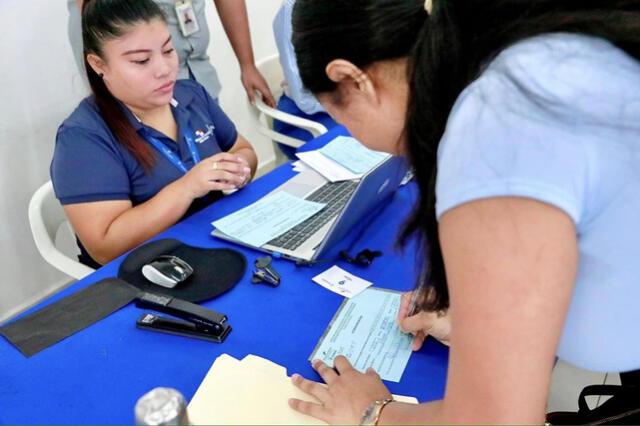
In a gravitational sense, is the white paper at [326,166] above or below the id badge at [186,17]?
below

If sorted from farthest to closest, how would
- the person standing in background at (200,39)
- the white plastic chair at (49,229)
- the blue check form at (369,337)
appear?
the person standing in background at (200,39) → the white plastic chair at (49,229) → the blue check form at (369,337)

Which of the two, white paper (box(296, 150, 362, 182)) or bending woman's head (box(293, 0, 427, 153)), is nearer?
bending woman's head (box(293, 0, 427, 153))

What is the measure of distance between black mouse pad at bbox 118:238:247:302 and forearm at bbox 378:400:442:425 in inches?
18.4

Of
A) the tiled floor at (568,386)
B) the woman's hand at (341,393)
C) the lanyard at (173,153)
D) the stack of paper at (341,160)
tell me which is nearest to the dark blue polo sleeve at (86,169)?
the lanyard at (173,153)

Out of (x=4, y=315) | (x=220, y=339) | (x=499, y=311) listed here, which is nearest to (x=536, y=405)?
(x=499, y=311)

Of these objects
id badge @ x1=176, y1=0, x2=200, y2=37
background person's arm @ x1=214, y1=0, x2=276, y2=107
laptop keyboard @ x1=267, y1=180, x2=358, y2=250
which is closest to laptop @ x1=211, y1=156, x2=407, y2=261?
laptop keyboard @ x1=267, y1=180, x2=358, y2=250

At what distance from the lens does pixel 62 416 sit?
2.85 ft

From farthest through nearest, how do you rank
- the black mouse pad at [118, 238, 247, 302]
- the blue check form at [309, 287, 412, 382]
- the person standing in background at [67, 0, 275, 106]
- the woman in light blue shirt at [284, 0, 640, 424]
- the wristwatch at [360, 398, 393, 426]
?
the person standing in background at [67, 0, 275, 106]
the black mouse pad at [118, 238, 247, 302]
the blue check form at [309, 287, 412, 382]
the wristwatch at [360, 398, 393, 426]
the woman in light blue shirt at [284, 0, 640, 424]

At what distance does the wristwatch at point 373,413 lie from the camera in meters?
0.80

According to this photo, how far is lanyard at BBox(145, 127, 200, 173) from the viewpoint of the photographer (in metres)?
1.56

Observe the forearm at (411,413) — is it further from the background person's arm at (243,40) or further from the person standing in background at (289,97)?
the background person's arm at (243,40)

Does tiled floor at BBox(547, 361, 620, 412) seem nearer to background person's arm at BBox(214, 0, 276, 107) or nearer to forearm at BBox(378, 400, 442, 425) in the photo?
forearm at BBox(378, 400, 442, 425)

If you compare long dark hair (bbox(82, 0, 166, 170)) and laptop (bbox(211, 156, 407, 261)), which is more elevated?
long dark hair (bbox(82, 0, 166, 170))

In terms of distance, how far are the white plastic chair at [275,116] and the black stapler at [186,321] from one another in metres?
1.36
